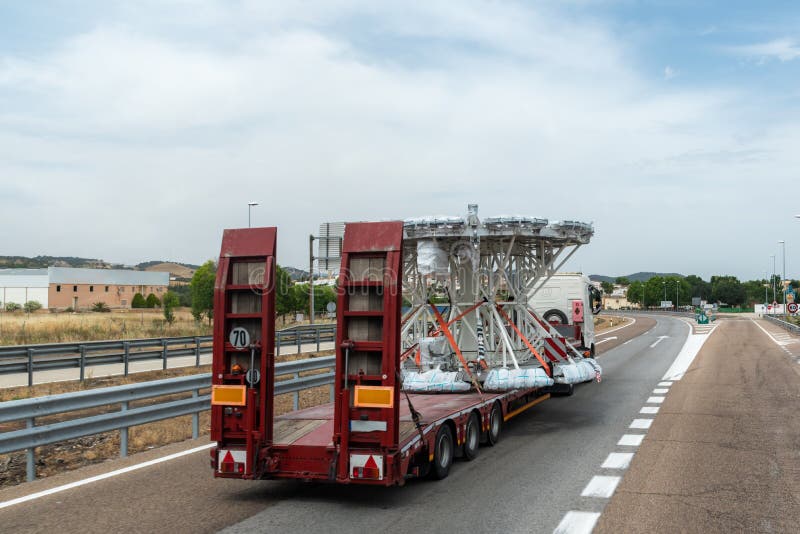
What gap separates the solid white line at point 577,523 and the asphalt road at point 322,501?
0.26 feet

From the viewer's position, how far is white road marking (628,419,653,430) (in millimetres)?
12586

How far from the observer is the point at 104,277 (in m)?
105

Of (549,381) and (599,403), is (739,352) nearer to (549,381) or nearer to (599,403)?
(599,403)

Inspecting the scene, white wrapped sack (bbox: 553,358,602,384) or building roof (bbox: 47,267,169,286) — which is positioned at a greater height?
building roof (bbox: 47,267,169,286)

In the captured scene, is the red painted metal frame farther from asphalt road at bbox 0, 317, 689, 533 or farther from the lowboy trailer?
asphalt road at bbox 0, 317, 689, 533

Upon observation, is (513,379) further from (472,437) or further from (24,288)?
(24,288)

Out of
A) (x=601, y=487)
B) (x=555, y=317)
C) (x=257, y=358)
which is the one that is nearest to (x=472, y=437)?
(x=601, y=487)

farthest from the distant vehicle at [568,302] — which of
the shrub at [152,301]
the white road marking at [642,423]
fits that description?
the shrub at [152,301]

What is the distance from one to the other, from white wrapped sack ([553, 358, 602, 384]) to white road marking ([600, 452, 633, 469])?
2.63 m

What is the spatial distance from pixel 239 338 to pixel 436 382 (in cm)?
497

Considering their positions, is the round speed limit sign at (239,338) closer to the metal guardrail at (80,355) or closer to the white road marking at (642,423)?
the white road marking at (642,423)

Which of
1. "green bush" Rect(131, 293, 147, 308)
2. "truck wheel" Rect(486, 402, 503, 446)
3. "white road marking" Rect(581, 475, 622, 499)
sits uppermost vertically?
"green bush" Rect(131, 293, 147, 308)

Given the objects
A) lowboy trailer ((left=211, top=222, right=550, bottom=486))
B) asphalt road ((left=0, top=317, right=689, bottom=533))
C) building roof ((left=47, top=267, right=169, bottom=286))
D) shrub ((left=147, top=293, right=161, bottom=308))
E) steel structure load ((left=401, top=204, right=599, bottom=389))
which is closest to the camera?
asphalt road ((left=0, top=317, right=689, bottom=533))

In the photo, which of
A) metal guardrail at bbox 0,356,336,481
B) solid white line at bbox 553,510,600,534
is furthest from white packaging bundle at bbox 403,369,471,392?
solid white line at bbox 553,510,600,534
